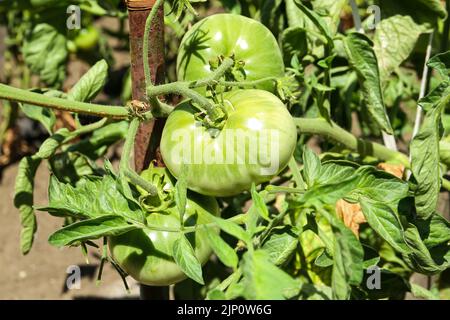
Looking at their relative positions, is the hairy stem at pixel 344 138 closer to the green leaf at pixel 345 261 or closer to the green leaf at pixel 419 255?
the green leaf at pixel 419 255

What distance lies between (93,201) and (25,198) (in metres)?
0.41

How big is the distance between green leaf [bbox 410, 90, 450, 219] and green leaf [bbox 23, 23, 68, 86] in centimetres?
115

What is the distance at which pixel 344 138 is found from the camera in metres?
1.40

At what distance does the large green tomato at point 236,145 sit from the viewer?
100cm

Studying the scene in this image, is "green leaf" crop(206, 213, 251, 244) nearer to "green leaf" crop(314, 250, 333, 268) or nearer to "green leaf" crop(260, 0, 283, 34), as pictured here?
"green leaf" crop(314, 250, 333, 268)

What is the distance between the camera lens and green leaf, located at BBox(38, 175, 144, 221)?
1.03 meters

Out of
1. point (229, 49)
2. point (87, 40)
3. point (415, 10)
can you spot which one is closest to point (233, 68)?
point (229, 49)

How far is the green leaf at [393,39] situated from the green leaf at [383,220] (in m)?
0.53

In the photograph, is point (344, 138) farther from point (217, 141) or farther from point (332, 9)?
point (217, 141)

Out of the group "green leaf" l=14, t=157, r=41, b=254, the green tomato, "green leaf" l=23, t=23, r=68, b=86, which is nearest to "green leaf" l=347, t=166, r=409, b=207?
"green leaf" l=14, t=157, r=41, b=254

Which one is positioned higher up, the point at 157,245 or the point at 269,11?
the point at 269,11

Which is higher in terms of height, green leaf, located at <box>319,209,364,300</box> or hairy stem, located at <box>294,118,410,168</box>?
green leaf, located at <box>319,209,364,300</box>
